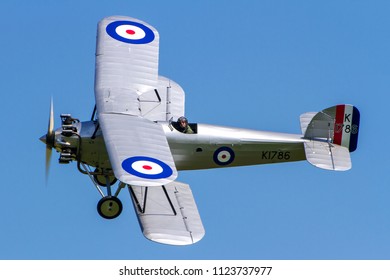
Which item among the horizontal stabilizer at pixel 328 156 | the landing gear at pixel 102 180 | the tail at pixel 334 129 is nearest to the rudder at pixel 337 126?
the tail at pixel 334 129

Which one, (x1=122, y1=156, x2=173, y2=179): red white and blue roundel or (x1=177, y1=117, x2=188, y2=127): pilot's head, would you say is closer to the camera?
(x1=122, y1=156, x2=173, y2=179): red white and blue roundel

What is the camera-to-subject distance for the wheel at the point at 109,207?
24.3 metres

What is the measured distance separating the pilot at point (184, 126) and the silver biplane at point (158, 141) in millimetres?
19

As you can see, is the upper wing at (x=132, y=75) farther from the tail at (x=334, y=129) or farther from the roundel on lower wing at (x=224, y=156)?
the tail at (x=334, y=129)

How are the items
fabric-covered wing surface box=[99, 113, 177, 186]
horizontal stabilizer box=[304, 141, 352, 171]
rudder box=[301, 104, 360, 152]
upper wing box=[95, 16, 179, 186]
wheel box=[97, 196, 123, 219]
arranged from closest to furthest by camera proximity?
fabric-covered wing surface box=[99, 113, 177, 186], upper wing box=[95, 16, 179, 186], wheel box=[97, 196, 123, 219], horizontal stabilizer box=[304, 141, 352, 171], rudder box=[301, 104, 360, 152]

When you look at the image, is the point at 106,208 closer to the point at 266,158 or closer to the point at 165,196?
the point at 165,196

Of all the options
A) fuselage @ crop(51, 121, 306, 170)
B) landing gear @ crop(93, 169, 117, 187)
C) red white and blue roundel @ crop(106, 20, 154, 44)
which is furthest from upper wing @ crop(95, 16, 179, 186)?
landing gear @ crop(93, 169, 117, 187)

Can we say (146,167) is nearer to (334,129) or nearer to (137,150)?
(137,150)

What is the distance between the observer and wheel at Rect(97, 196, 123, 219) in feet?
79.7

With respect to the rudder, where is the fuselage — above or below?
below

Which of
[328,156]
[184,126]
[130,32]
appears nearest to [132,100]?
[184,126]

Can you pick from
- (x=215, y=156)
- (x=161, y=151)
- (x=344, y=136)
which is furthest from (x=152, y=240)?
(x=344, y=136)

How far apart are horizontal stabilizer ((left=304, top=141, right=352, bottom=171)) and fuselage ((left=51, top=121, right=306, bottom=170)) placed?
352mm

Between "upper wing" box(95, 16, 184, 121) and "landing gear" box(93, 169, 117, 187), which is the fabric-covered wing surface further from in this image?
"landing gear" box(93, 169, 117, 187)
